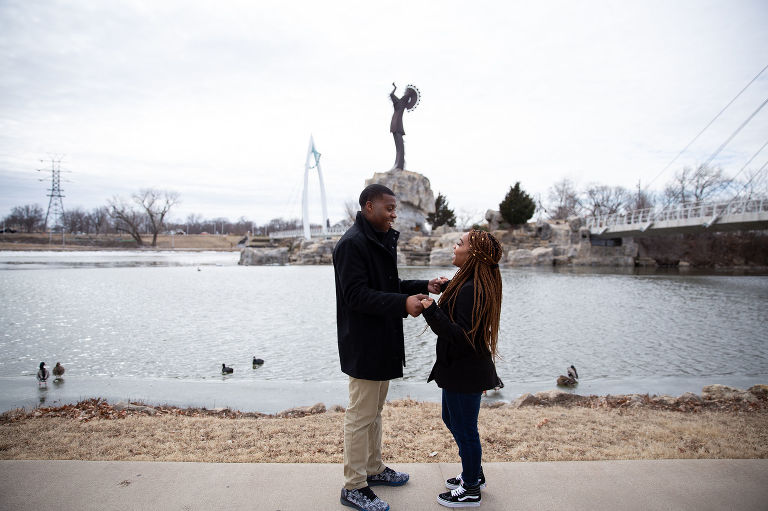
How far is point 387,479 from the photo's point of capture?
3.07 metres

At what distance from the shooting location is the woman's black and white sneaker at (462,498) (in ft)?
9.14

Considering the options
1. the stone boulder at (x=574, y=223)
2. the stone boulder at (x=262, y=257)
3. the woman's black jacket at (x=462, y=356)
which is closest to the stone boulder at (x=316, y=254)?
the stone boulder at (x=262, y=257)

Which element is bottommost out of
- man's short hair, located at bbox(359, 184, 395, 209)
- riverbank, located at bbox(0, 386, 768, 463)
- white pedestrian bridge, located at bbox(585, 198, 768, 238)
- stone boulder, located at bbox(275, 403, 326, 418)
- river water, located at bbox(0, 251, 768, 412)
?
river water, located at bbox(0, 251, 768, 412)

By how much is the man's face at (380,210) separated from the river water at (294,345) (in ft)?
14.1

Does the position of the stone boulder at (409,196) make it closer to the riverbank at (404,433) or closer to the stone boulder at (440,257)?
Answer: the stone boulder at (440,257)

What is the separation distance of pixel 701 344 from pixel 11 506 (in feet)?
40.3

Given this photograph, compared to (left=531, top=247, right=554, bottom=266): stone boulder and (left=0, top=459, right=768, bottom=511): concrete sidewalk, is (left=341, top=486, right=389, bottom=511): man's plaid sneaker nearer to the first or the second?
(left=0, top=459, right=768, bottom=511): concrete sidewalk

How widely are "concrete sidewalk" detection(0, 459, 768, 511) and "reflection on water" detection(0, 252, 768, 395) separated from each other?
473cm

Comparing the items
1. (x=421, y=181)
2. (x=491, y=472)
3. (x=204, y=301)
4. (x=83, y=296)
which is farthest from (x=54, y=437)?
(x=421, y=181)

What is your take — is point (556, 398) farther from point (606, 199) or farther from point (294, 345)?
point (606, 199)

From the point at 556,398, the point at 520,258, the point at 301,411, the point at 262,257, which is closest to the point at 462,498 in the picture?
the point at 301,411

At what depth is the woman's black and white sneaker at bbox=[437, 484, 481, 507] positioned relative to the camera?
279cm

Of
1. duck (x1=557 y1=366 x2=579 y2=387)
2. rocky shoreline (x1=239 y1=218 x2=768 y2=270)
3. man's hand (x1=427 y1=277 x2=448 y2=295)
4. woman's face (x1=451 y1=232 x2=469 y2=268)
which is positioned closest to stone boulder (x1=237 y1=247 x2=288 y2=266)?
rocky shoreline (x1=239 y1=218 x2=768 y2=270)

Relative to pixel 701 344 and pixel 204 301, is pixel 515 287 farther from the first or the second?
pixel 204 301
